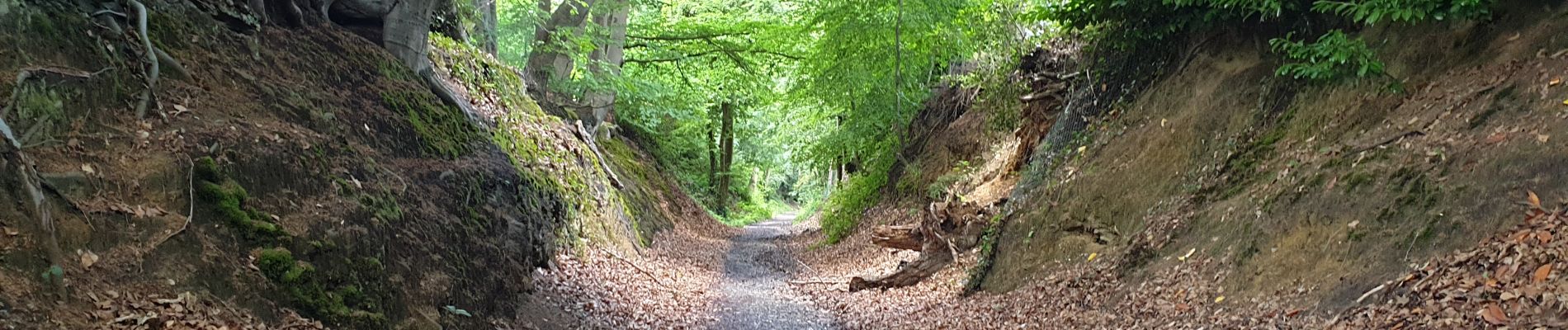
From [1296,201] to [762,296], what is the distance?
667 cm

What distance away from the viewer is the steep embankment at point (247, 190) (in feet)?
15.2

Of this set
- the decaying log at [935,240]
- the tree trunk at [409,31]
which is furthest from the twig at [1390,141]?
the tree trunk at [409,31]

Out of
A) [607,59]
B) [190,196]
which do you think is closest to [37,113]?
[190,196]

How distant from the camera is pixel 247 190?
5.97 meters

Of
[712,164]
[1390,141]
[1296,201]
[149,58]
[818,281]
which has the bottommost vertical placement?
[712,164]

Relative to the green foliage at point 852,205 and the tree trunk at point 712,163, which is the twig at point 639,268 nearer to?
the green foliage at point 852,205

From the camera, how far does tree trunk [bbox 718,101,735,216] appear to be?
28.6 m

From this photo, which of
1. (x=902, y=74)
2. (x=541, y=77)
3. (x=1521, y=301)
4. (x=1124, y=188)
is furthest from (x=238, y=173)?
(x=902, y=74)

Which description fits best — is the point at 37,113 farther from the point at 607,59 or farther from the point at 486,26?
the point at 607,59

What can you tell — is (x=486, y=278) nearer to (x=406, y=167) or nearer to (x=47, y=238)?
(x=406, y=167)

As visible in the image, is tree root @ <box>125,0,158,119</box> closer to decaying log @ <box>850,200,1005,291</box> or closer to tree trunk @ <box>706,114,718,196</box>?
decaying log @ <box>850,200,1005,291</box>

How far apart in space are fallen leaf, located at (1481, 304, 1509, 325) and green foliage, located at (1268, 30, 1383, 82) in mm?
3377

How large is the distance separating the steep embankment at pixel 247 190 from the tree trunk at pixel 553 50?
622 cm

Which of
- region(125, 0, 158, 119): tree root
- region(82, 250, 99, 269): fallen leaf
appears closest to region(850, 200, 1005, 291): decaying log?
region(125, 0, 158, 119): tree root
